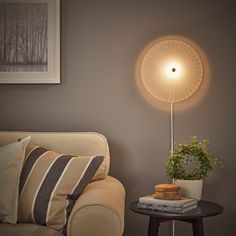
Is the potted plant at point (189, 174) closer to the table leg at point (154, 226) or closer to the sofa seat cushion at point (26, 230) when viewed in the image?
the table leg at point (154, 226)

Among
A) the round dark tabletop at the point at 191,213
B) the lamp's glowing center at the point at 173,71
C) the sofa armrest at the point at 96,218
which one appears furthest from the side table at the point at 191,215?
the lamp's glowing center at the point at 173,71

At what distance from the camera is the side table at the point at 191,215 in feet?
6.70

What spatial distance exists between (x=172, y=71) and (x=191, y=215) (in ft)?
3.10

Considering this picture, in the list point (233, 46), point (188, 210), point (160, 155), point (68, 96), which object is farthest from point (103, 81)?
point (188, 210)

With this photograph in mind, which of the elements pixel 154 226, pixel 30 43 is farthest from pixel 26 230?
pixel 30 43

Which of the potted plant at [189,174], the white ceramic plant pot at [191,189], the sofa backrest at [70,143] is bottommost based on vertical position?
the white ceramic plant pot at [191,189]

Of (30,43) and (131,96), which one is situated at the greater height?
(30,43)

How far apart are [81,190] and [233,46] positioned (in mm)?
1425

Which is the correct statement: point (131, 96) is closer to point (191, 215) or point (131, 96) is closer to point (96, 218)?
point (191, 215)

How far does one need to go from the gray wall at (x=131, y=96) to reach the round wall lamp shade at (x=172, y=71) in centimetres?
15

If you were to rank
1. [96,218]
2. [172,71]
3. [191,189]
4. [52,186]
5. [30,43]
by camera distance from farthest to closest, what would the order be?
[30,43] → [172,71] → [191,189] → [52,186] → [96,218]

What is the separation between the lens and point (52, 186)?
199 cm

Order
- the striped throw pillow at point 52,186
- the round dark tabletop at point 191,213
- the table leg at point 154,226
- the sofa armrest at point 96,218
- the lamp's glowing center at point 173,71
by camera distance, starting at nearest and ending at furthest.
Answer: the sofa armrest at point 96,218
the striped throw pillow at point 52,186
the round dark tabletop at point 191,213
the table leg at point 154,226
the lamp's glowing center at point 173,71

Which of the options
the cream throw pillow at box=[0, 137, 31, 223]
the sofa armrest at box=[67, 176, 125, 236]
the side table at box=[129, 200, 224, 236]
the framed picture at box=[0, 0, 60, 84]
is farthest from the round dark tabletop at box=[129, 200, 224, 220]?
the framed picture at box=[0, 0, 60, 84]
